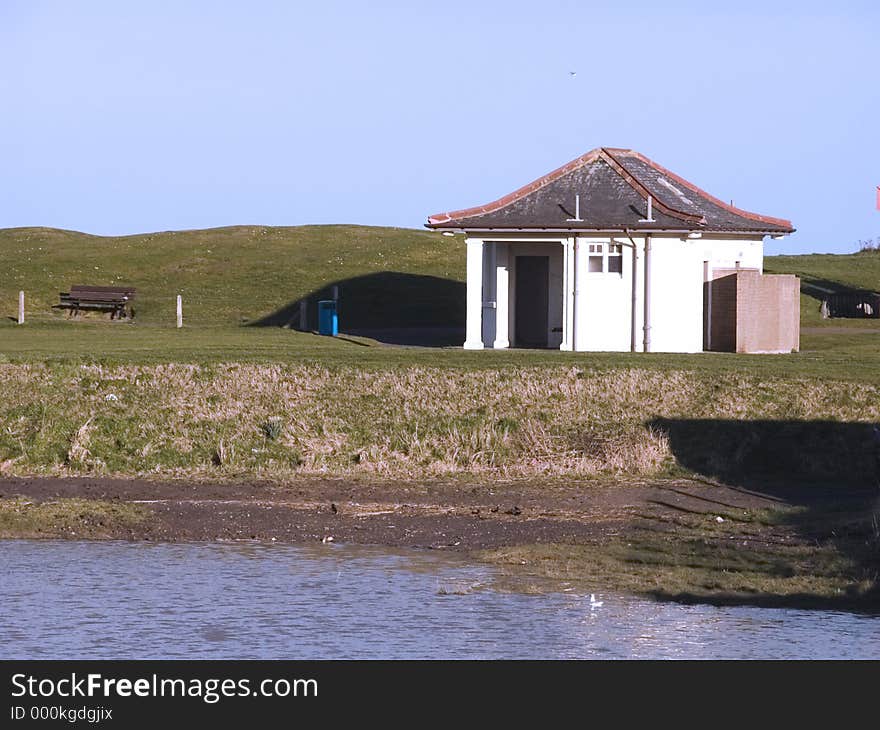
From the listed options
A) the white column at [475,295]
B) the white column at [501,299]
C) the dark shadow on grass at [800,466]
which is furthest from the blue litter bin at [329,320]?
the dark shadow on grass at [800,466]

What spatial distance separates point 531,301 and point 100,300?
68.5 ft

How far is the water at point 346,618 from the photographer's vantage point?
1439 centimetres

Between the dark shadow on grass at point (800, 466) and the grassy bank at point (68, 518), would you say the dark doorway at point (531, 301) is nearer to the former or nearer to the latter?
the dark shadow on grass at point (800, 466)

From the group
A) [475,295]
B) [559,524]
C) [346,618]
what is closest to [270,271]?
[475,295]

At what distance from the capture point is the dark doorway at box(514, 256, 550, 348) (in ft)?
130

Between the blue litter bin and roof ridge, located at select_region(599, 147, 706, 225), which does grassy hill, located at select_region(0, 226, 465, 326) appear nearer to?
the blue litter bin

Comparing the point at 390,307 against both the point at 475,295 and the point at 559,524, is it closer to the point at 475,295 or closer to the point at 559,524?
the point at 475,295

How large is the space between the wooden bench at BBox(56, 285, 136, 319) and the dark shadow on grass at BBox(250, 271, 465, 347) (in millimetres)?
4674

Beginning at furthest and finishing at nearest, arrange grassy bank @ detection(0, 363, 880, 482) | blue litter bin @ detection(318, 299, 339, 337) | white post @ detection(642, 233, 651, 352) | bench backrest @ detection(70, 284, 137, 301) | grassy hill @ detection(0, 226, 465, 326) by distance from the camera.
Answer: grassy hill @ detection(0, 226, 465, 326)
bench backrest @ detection(70, 284, 137, 301)
blue litter bin @ detection(318, 299, 339, 337)
white post @ detection(642, 233, 651, 352)
grassy bank @ detection(0, 363, 880, 482)

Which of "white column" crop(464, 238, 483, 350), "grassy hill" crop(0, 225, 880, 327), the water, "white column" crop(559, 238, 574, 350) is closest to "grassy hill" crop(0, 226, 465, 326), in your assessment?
"grassy hill" crop(0, 225, 880, 327)

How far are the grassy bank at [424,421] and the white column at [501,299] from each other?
829 cm
